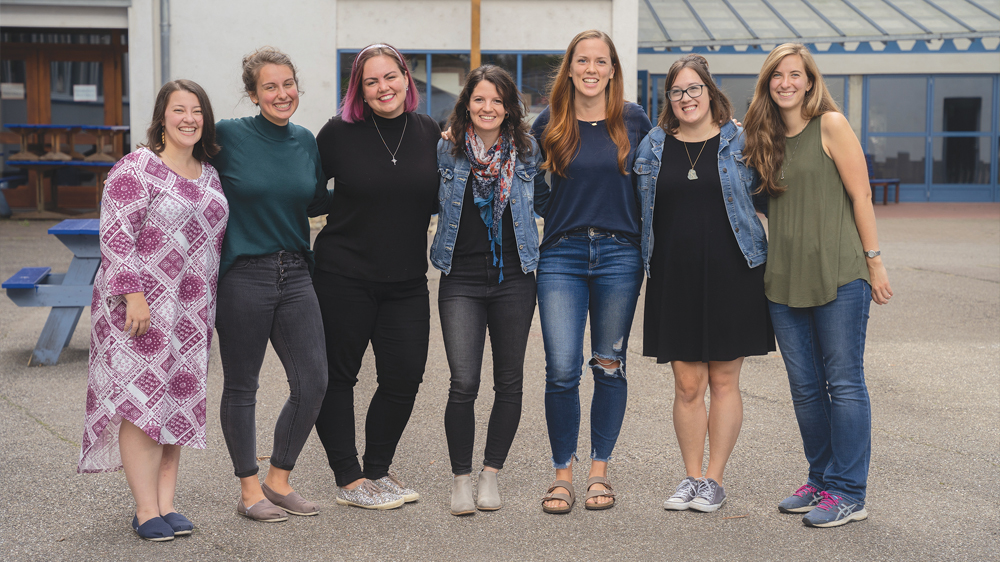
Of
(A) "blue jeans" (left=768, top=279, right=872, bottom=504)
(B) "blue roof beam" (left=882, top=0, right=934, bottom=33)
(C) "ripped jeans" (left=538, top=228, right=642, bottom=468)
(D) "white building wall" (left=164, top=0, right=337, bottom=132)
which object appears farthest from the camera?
(B) "blue roof beam" (left=882, top=0, right=934, bottom=33)

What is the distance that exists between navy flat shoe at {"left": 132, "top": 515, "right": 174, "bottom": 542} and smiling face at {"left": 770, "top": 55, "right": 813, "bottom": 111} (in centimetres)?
305

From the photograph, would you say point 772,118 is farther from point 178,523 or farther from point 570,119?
point 178,523

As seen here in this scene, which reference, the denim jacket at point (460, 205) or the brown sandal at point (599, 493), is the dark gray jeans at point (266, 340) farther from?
the brown sandal at point (599, 493)

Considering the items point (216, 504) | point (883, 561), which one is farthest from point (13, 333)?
point (883, 561)

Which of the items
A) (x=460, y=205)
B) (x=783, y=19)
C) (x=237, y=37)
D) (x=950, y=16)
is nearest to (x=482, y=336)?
(x=460, y=205)

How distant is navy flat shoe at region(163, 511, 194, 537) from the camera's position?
3.57 meters

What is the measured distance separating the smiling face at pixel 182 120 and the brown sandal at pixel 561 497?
6.83 ft

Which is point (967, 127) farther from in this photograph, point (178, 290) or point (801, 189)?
point (178, 290)

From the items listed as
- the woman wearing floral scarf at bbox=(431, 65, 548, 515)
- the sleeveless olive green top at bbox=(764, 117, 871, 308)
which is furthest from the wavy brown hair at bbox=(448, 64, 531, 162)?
the sleeveless olive green top at bbox=(764, 117, 871, 308)

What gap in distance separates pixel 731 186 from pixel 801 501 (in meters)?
1.39

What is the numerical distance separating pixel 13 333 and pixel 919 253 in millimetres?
10830

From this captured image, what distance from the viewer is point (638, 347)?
714 centimetres

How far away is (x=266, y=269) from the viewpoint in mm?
3672

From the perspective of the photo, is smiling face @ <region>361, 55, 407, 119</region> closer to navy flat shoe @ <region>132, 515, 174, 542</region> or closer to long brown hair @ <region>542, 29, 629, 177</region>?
long brown hair @ <region>542, 29, 629, 177</region>
